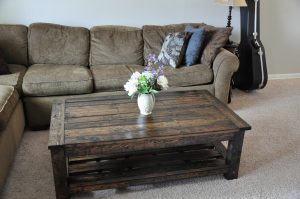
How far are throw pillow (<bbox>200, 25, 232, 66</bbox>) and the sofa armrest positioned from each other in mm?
57

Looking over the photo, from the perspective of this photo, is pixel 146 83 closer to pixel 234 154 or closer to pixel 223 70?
pixel 234 154

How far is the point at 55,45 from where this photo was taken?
3020 mm

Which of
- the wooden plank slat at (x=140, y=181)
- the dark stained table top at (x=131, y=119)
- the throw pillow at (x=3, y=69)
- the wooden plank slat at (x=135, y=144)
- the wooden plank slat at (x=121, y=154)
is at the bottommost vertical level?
the wooden plank slat at (x=140, y=181)

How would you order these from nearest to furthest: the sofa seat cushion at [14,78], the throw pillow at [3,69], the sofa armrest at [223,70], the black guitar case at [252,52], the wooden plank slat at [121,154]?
the wooden plank slat at [121,154]
the sofa seat cushion at [14,78]
the throw pillow at [3,69]
the sofa armrest at [223,70]
the black guitar case at [252,52]

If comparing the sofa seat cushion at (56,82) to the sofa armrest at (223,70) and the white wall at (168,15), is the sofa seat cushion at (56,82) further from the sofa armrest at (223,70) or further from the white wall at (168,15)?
the sofa armrest at (223,70)

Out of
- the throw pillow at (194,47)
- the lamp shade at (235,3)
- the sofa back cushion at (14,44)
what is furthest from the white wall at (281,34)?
the sofa back cushion at (14,44)

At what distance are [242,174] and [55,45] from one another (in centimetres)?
224

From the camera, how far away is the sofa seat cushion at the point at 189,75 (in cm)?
280

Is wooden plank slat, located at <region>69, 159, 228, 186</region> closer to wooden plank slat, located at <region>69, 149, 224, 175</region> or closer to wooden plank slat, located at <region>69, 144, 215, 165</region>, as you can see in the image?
wooden plank slat, located at <region>69, 149, 224, 175</region>

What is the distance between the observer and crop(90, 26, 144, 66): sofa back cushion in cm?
312

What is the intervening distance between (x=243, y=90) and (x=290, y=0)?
4.58ft

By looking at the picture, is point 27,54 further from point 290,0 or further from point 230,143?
point 290,0

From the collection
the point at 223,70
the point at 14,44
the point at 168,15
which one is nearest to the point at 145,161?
the point at 223,70

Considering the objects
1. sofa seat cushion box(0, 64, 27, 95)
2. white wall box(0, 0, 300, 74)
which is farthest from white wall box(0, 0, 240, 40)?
sofa seat cushion box(0, 64, 27, 95)
